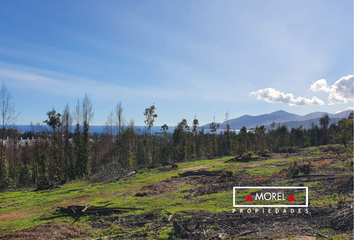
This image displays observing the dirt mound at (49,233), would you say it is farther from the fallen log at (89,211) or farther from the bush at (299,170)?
the bush at (299,170)

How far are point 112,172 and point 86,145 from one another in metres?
6.09

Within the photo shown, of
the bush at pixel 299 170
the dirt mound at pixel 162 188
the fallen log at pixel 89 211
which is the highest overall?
the bush at pixel 299 170

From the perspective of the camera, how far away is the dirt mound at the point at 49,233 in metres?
7.55

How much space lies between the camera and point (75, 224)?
344 inches

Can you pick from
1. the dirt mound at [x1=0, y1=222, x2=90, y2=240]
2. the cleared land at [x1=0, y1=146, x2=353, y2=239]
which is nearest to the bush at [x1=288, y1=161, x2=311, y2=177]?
the cleared land at [x1=0, y1=146, x2=353, y2=239]

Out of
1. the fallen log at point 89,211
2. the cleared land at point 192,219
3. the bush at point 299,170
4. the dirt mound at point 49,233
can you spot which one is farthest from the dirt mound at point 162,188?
the bush at point 299,170

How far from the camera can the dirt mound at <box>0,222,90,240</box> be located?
7547 mm

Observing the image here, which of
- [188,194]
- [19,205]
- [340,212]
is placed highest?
[340,212]

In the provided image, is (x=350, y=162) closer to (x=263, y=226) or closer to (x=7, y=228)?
(x=263, y=226)

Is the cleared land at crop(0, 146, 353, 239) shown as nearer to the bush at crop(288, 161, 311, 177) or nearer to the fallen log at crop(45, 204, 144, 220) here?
the fallen log at crop(45, 204, 144, 220)

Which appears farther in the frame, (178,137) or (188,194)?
(178,137)

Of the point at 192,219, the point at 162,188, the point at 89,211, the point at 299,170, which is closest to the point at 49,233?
the point at 89,211

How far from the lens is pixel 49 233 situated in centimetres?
788

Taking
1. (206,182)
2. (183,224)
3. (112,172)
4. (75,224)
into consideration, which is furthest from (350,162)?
(112,172)
